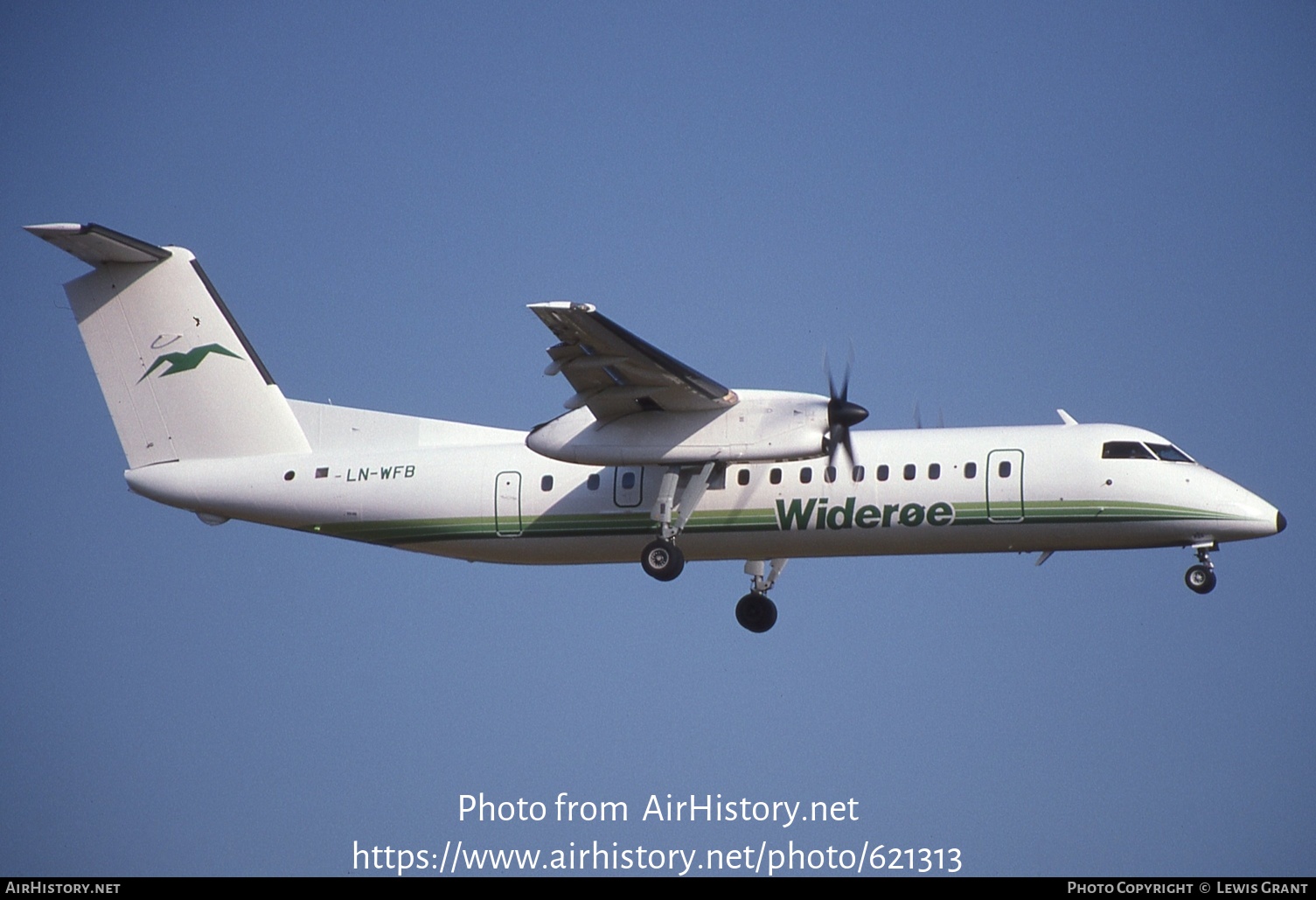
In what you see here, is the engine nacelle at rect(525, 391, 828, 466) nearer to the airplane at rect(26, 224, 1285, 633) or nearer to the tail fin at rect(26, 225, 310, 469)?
the airplane at rect(26, 224, 1285, 633)

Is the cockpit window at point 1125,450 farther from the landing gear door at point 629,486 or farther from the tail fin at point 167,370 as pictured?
the tail fin at point 167,370

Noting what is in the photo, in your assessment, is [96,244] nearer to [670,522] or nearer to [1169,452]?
[670,522]

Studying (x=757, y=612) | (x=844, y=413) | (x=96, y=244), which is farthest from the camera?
(x=757, y=612)

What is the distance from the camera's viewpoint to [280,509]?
74.0 feet

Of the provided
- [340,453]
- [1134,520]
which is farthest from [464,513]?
[1134,520]

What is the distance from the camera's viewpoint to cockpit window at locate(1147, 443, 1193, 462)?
68.1ft

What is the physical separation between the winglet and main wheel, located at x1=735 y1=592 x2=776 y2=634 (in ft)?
32.2

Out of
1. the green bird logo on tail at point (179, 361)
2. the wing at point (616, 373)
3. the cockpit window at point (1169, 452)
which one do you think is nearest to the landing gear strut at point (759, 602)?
the wing at point (616, 373)

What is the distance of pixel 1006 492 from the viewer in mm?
20516

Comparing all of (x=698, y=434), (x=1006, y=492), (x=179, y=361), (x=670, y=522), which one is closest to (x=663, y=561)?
(x=670, y=522)

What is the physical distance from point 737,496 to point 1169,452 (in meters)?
5.59

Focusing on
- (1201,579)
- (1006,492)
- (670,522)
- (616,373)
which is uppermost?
(616,373)

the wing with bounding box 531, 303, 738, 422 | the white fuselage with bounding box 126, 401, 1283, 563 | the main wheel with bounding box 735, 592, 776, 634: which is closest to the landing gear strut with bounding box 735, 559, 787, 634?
the main wheel with bounding box 735, 592, 776, 634
